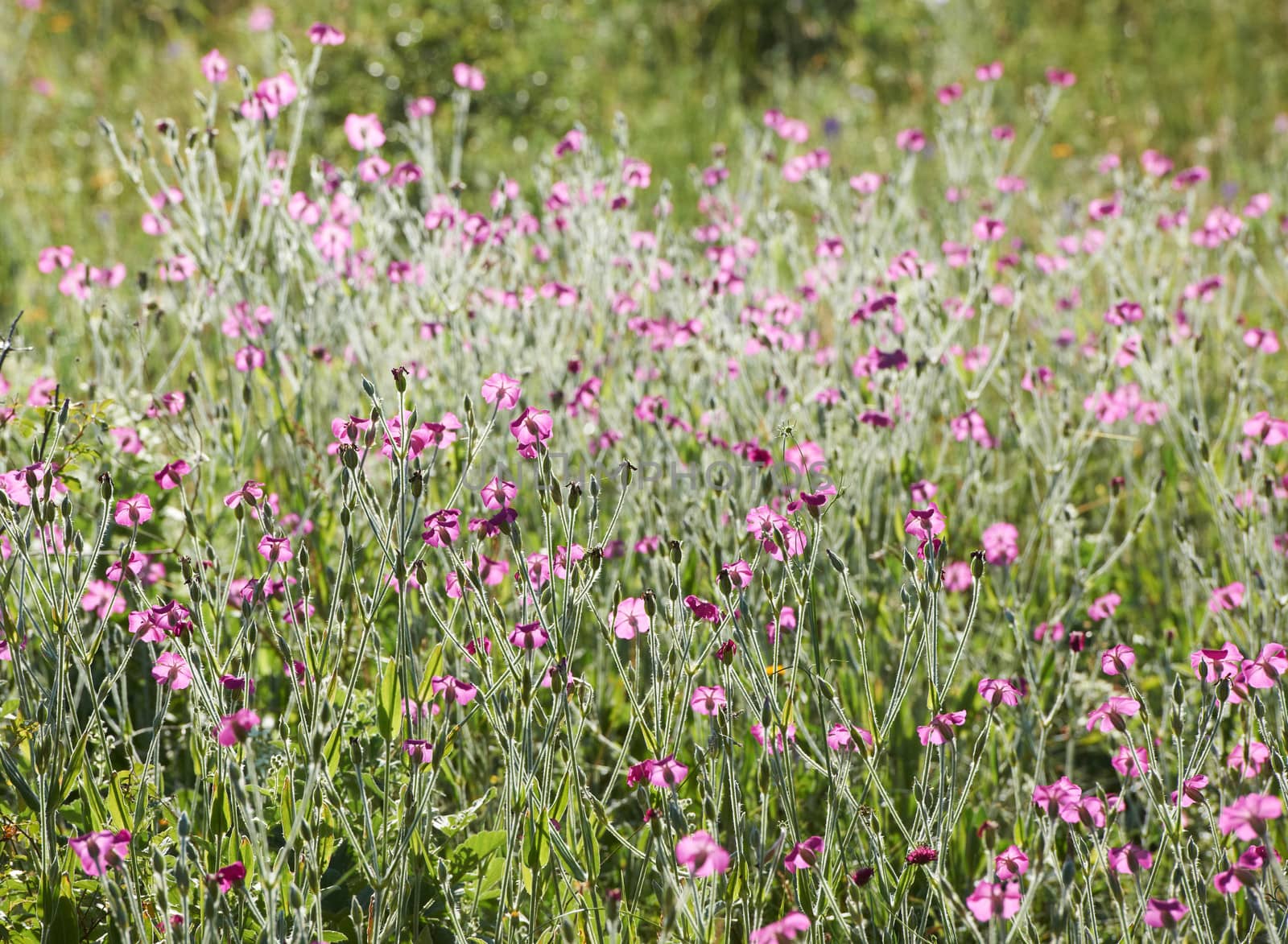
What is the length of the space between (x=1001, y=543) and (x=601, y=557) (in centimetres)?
118

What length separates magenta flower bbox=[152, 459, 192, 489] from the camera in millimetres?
1935

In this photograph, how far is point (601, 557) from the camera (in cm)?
150

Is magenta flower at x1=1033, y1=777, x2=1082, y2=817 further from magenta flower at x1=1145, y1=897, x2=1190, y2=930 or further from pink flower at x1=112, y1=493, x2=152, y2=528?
pink flower at x1=112, y1=493, x2=152, y2=528

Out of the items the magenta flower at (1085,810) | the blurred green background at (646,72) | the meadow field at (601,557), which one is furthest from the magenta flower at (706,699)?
the blurred green background at (646,72)

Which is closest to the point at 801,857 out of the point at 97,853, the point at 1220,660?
the point at 1220,660

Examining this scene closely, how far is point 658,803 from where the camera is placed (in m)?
1.85

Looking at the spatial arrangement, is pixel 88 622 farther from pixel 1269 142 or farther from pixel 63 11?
pixel 63 11

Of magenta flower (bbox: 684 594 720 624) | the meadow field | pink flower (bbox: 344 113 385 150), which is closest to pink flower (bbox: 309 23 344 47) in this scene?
the meadow field

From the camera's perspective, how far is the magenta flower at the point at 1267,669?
155 centimetres

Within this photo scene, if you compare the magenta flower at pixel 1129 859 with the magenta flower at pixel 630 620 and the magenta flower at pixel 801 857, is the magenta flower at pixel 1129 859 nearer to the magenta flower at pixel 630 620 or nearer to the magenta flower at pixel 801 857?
the magenta flower at pixel 801 857

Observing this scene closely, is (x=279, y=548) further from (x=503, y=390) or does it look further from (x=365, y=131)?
(x=365, y=131)

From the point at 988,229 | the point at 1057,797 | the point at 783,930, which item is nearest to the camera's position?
the point at 783,930

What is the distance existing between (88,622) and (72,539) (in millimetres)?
866

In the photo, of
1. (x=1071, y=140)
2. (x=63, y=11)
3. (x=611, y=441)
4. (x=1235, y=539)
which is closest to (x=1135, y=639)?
(x=1235, y=539)
